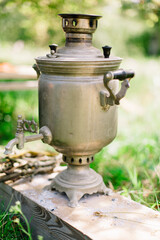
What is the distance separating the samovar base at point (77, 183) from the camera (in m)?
1.94

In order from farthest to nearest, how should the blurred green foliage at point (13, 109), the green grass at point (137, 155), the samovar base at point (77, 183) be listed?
the blurred green foliage at point (13, 109) → the green grass at point (137, 155) → the samovar base at point (77, 183)

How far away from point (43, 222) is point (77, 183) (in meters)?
0.32

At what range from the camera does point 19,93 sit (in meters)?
5.97

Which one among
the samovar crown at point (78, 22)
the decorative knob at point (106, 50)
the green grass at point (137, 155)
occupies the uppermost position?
the samovar crown at point (78, 22)

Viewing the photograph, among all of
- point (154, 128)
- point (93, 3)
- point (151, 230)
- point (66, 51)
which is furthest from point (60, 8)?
point (151, 230)

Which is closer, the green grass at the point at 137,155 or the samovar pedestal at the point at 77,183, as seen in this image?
the samovar pedestal at the point at 77,183

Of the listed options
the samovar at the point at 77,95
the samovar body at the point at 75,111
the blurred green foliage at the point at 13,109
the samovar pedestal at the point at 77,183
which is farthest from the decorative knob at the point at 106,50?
the blurred green foliage at the point at 13,109

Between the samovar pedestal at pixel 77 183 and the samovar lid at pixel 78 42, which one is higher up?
the samovar lid at pixel 78 42

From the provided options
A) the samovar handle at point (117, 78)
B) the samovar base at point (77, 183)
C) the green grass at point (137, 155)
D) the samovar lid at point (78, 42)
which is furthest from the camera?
the green grass at point (137, 155)

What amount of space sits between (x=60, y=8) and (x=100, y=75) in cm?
250

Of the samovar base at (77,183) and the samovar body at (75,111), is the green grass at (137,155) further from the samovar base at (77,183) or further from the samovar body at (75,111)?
the samovar body at (75,111)

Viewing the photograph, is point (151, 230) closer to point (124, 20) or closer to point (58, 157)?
point (58, 157)

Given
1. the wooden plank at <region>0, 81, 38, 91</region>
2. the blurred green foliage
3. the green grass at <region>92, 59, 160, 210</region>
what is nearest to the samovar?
the green grass at <region>92, 59, 160, 210</region>

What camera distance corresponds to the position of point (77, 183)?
78.2 inches
